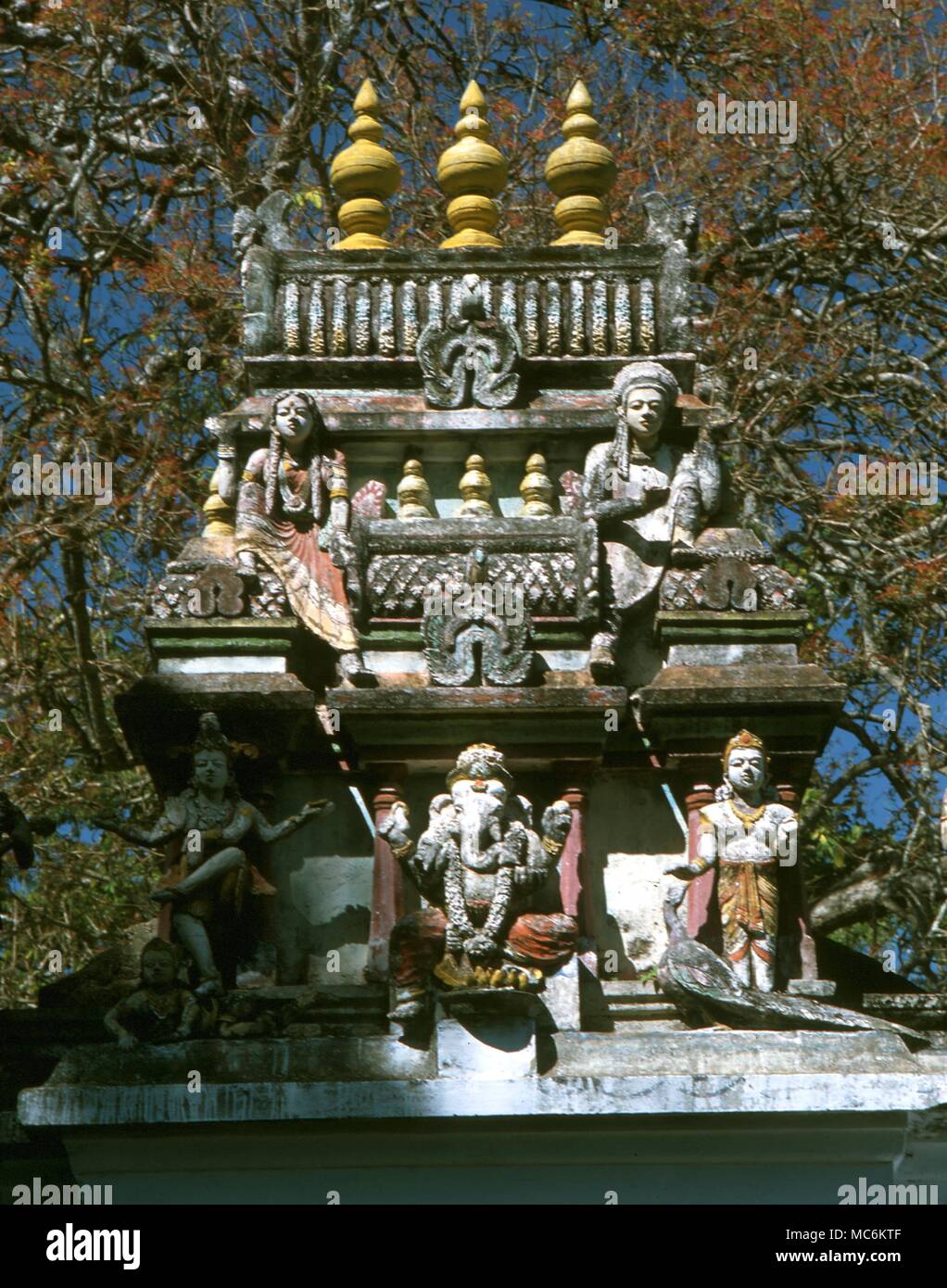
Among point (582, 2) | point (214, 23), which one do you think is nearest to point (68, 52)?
point (214, 23)

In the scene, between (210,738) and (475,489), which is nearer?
(210,738)

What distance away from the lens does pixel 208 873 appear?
1334 centimetres

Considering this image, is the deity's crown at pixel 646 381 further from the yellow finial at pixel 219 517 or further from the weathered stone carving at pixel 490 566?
the yellow finial at pixel 219 517

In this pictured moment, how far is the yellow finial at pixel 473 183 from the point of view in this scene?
16578mm

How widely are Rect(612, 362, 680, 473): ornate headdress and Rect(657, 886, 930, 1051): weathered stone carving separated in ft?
10.1

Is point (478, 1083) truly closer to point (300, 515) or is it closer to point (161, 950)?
point (161, 950)

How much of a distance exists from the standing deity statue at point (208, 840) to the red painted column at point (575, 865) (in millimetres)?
1366

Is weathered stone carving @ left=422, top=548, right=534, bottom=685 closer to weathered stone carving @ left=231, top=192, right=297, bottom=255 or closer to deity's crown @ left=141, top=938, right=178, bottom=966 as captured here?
deity's crown @ left=141, top=938, right=178, bottom=966

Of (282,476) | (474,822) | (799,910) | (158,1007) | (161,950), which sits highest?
(282,476)

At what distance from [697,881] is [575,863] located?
0.68 m

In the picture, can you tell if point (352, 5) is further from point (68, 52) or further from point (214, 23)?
point (68, 52)

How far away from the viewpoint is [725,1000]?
42.1 feet

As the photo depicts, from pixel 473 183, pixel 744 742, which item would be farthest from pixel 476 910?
pixel 473 183

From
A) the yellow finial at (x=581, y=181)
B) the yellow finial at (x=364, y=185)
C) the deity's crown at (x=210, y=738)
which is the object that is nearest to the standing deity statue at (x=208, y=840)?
the deity's crown at (x=210, y=738)
